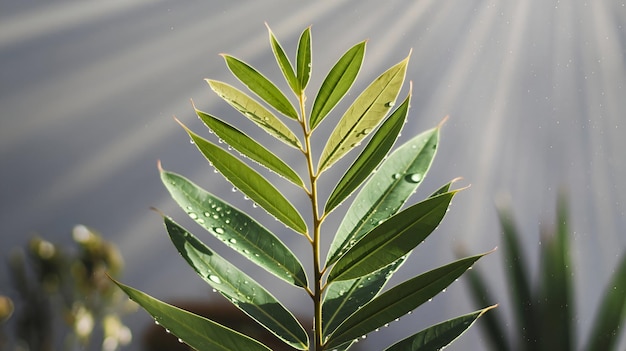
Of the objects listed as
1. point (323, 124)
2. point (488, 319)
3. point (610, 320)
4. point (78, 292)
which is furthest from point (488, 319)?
point (78, 292)

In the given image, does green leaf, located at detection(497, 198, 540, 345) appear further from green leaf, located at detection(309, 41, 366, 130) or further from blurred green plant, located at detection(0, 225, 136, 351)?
green leaf, located at detection(309, 41, 366, 130)

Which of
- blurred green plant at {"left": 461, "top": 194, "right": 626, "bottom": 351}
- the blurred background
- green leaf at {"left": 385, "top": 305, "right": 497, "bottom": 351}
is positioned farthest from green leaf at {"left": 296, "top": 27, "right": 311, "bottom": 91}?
the blurred background

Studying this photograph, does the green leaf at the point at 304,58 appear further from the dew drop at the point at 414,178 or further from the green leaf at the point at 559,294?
the green leaf at the point at 559,294

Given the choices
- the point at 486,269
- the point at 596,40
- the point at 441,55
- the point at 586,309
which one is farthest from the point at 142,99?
the point at 586,309

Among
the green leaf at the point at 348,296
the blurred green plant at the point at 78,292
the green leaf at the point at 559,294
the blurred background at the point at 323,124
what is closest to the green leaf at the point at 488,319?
the green leaf at the point at 559,294

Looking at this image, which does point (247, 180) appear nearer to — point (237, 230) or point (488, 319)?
point (237, 230)

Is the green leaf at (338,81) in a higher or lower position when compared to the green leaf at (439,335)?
higher
